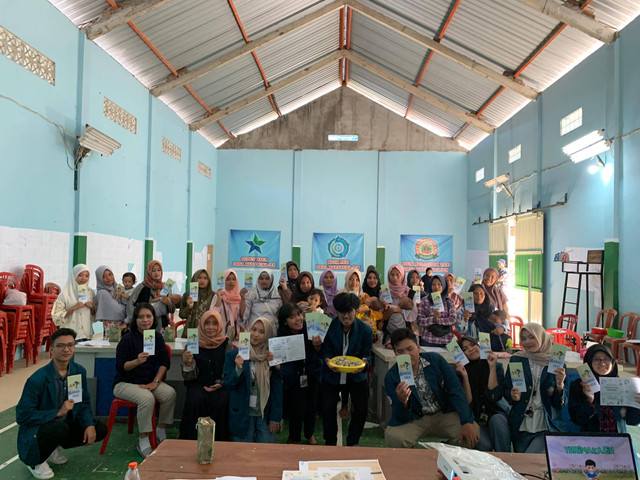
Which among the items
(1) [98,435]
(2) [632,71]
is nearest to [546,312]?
(2) [632,71]

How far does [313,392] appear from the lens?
11.3 ft

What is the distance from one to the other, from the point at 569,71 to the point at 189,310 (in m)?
6.88

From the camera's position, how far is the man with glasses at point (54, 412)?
276 cm

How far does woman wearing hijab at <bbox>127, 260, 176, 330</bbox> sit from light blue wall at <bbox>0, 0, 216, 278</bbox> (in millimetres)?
1838

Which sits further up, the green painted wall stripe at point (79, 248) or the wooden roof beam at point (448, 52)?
the wooden roof beam at point (448, 52)

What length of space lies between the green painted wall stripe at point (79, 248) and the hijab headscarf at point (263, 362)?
4294 millimetres

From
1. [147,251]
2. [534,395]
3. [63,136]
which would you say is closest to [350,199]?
[147,251]

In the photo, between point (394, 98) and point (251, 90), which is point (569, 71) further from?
point (251, 90)

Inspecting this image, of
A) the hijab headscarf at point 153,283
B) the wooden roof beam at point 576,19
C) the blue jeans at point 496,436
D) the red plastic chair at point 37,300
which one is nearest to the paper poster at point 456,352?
the blue jeans at point 496,436

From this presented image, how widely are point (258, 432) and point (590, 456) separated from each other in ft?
7.32

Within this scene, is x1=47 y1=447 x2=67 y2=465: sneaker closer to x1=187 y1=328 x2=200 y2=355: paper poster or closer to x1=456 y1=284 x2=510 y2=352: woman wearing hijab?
x1=187 y1=328 x2=200 y2=355: paper poster

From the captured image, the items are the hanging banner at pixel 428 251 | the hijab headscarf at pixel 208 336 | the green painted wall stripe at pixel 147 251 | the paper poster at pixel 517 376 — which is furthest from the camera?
the hanging banner at pixel 428 251

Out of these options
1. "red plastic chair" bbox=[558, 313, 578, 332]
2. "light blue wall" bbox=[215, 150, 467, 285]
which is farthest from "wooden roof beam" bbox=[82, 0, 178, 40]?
"red plastic chair" bbox=[558, 313, 578, 332]

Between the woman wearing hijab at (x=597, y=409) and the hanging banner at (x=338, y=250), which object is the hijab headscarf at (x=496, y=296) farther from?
the hanging banner at (x=338, y=250)
